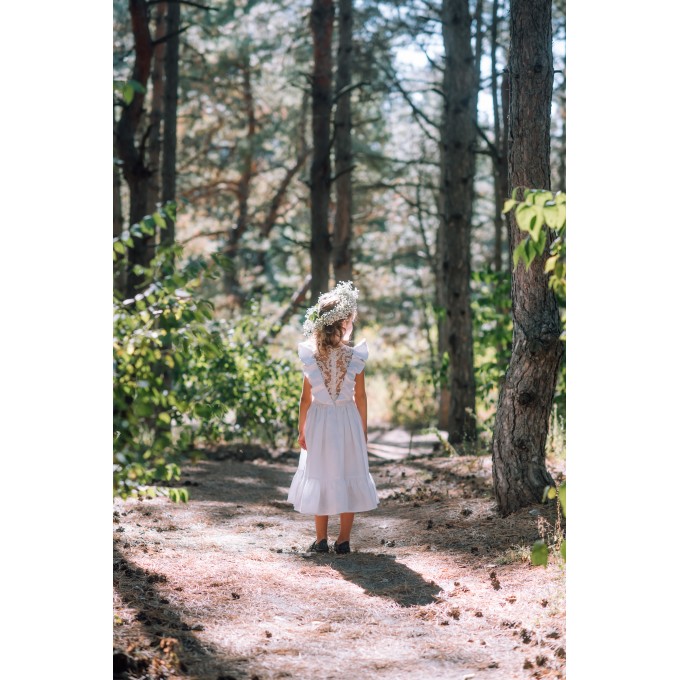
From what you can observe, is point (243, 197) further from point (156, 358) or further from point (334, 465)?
point (156, 358)

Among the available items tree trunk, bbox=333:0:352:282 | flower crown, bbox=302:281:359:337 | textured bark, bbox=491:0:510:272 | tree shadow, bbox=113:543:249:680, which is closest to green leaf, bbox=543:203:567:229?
tree shadow, bbox=113:543:249:680

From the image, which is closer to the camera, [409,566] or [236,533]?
[409,566]

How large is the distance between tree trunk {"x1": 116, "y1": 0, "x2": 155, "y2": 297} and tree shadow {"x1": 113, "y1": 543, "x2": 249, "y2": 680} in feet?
10.8

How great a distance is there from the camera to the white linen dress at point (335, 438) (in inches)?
232

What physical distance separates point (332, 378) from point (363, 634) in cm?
217

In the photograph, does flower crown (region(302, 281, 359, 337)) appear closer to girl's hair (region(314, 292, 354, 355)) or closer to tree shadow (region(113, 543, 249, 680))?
girl's hair (region(314, 292, 354, 355))

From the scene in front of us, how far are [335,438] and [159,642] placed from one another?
2399 mm

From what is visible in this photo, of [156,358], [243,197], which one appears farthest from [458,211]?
[243,197]

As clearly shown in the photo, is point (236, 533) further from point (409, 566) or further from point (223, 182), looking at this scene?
point (223, 182)

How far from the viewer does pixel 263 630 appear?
4148 mm

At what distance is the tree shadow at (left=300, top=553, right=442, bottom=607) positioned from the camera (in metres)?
4.80

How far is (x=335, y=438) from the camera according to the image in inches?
234
